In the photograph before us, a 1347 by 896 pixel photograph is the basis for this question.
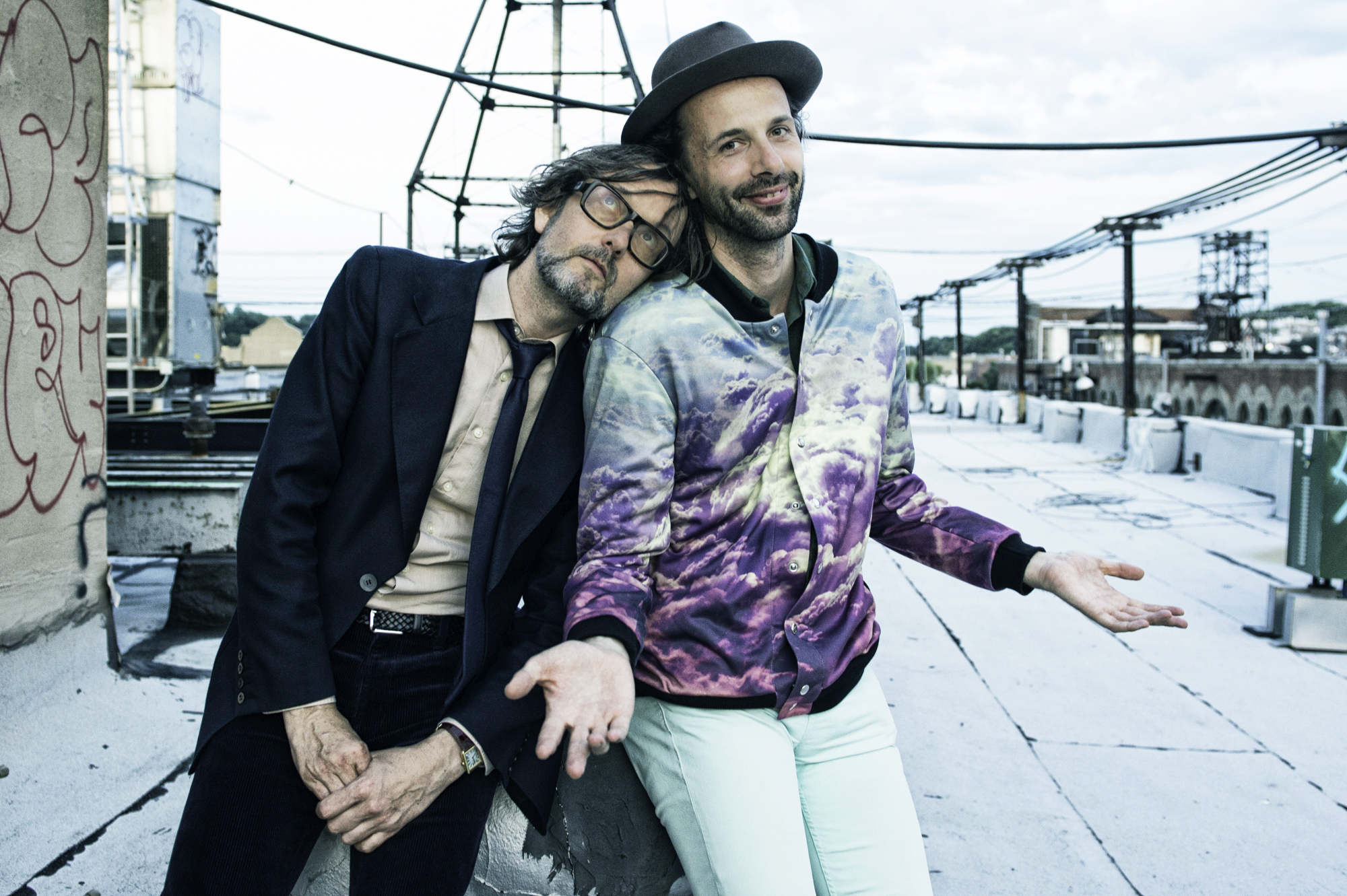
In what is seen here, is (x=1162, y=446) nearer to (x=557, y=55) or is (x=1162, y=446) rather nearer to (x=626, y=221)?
(x=557, y=55)

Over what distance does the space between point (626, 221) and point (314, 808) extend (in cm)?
149

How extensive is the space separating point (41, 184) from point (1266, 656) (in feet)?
21.3

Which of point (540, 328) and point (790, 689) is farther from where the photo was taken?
point (540, 328)

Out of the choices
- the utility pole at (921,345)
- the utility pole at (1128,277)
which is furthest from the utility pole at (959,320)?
the utility pole at (1128,277)

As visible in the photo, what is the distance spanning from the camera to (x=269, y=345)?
66312 mm

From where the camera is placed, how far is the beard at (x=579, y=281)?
7.07ft

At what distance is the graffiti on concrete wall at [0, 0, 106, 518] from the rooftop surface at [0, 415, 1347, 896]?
3.08 ft

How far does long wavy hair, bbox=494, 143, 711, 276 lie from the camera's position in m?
2.22

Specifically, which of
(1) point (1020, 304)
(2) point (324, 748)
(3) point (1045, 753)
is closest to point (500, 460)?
(2) point (324, 748)

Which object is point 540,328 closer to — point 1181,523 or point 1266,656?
point 1266,656

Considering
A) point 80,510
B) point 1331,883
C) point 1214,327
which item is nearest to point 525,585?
point 80,510

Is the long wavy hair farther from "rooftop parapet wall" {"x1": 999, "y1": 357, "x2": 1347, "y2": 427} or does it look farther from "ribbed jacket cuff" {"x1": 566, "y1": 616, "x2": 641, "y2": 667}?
"rooftop parapet wall" {"x1": 999, "y1": 357, "x2": 1347, "y2": 427}

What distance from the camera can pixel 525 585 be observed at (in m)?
2.20

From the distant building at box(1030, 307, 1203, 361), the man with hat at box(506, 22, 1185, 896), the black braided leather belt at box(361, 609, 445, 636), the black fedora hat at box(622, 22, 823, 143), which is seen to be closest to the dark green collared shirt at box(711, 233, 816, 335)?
the man with hat at box(506, 22, 1185, 896)
